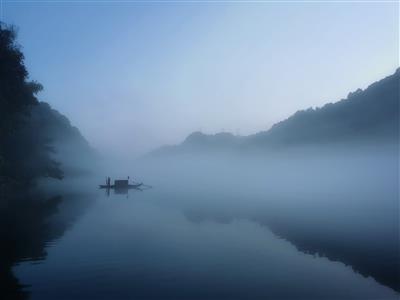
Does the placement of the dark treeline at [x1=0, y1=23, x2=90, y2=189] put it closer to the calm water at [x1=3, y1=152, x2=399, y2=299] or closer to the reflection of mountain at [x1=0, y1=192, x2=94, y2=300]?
the reflection of mountain at [x1=0, y1=192, x2=94, y2=300]

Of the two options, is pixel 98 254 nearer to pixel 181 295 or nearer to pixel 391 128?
pixel 181 295

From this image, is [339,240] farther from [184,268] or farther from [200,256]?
[184,268]

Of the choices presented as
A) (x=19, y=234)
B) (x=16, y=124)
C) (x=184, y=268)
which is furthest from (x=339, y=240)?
(x=16, y=124)

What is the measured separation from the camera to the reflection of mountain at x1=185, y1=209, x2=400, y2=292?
87.1ft

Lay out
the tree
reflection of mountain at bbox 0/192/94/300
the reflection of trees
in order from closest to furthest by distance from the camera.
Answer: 1. the reflection of trees
2. reflection of mountain at bbox 0/192/94/300
3. the tree

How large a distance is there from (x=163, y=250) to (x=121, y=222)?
15.2 metres

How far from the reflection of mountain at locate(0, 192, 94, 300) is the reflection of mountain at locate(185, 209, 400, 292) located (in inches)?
718

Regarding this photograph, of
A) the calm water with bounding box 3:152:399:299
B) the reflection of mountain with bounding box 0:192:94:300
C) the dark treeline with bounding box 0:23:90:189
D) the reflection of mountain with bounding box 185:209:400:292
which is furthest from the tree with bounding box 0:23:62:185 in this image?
the reflection of mountain with bounding box 185:209:400:292

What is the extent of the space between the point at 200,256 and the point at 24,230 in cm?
1980

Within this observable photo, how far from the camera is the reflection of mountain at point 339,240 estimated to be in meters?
26.6

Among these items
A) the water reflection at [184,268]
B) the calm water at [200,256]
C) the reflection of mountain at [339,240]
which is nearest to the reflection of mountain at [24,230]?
the calm water at [200,256]

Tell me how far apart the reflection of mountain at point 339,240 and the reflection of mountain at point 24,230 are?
59.8ft

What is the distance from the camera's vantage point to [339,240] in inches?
1409

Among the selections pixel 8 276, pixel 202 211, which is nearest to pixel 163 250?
pixel 8 276
